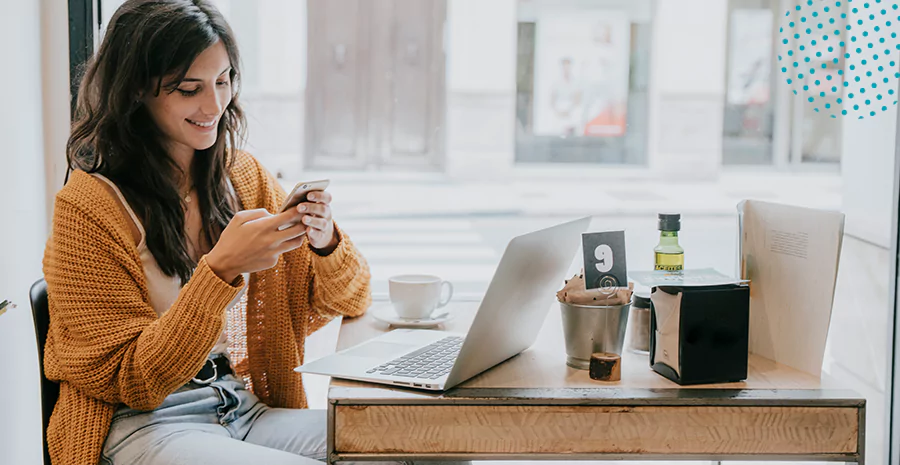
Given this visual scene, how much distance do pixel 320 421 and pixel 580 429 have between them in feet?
1.92

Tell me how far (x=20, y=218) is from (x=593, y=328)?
4.14 ft

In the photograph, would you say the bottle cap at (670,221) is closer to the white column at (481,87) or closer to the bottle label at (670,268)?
the bottle label at (670,268)

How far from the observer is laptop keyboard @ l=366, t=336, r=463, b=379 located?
1194 millimetres

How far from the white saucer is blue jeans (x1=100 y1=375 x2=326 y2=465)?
21cm

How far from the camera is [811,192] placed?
2.97 meters

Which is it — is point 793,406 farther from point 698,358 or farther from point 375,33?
point 375,33

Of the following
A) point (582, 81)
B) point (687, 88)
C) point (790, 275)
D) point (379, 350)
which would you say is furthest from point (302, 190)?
point (687, 88)

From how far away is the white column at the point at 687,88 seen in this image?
3.71 m

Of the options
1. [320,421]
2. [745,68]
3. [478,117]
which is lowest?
[320,421]

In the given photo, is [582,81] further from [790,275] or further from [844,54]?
[790,275]

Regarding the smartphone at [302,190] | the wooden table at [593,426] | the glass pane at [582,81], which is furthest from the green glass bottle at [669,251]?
the glass pane at [582,81]

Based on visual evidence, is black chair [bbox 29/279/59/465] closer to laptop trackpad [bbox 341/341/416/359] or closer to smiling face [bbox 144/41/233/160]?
smiling face [bbox 144/41/233/160]

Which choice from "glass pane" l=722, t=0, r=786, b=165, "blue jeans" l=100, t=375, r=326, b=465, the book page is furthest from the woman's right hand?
"glass pane" l=722, t=0, r=786, b=165

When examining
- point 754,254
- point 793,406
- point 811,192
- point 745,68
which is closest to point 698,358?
point 793,406
